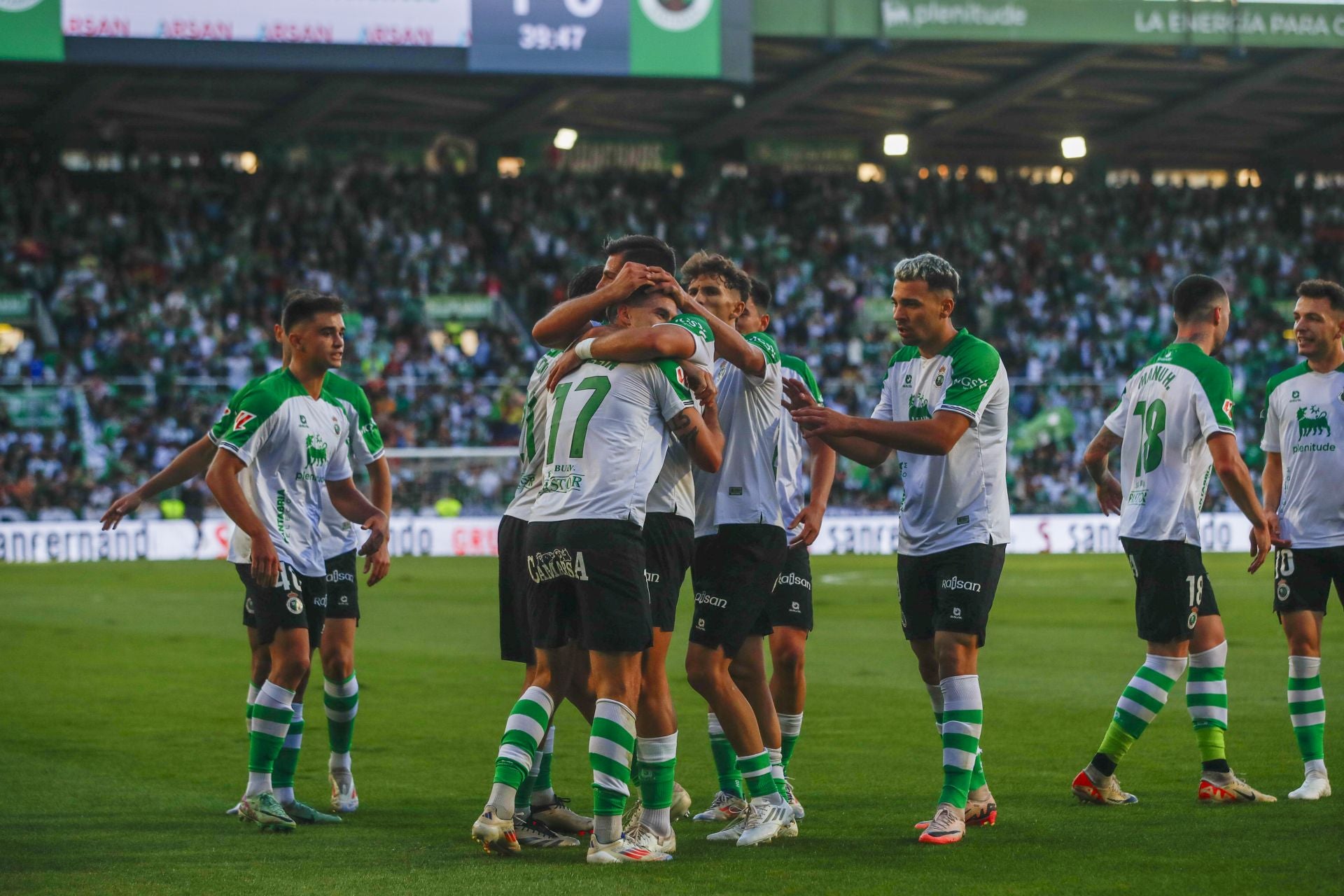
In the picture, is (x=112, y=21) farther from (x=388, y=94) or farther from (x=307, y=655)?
(x=307, y=655)

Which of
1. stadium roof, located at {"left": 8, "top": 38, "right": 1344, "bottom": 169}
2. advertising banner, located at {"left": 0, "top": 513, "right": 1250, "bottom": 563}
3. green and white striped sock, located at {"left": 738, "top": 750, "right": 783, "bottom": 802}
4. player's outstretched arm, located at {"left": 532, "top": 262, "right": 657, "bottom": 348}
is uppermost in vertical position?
stadium roof, located at {"left": 8, "top": 38, "right": 1344, "bottom": 169}

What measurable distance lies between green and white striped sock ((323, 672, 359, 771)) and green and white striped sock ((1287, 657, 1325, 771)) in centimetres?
437

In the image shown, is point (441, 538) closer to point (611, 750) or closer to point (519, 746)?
point (519, 746)

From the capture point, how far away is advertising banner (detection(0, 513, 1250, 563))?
2891 centimetres

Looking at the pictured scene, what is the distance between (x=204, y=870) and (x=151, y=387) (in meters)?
26.1

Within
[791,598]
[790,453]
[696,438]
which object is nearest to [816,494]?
[790,453]

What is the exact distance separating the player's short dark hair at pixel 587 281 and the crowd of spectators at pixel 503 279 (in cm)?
2355

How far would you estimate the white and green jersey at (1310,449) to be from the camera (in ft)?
25.6

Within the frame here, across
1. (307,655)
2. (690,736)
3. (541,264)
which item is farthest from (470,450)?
(307,655)

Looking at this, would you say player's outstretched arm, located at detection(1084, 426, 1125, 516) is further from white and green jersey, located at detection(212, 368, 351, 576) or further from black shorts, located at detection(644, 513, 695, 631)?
white and green jersey, located at detection(212, 368, 351, 576)

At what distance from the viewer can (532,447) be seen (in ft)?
22.6

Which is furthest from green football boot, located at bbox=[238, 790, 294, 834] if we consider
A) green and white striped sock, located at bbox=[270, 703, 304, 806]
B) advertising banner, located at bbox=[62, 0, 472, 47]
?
advertising banner, located at bbox=[62, 0, 472, 47]

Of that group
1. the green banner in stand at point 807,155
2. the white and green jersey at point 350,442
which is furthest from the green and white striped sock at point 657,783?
the green banner in stand at point 807,155

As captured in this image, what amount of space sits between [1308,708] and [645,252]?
12.6 ft
